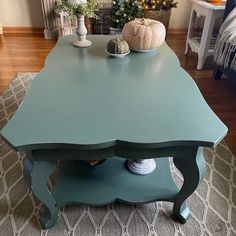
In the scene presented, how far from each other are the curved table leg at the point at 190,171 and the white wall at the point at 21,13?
2.87 m

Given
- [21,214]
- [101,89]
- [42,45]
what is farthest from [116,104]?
[42,45]

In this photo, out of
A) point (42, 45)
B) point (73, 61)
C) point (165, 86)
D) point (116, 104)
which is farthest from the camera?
point (42, 45)

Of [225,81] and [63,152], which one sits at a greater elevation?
[63,152]

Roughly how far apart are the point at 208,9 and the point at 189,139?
173 centimetres

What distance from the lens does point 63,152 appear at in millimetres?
777

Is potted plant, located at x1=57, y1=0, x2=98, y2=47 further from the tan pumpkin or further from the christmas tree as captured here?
the christmas tree

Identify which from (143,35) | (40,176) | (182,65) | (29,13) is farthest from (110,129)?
(29,13)

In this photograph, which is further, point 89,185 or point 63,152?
point 89,185

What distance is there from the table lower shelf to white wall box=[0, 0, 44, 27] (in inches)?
100

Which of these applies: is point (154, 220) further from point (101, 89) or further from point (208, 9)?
point (208, 9)

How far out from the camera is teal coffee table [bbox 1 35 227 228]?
29.8 inches

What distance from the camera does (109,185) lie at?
1055mm

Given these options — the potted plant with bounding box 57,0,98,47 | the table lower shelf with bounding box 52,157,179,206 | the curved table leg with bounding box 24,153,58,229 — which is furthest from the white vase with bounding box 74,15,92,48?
the curved table leg with bounding box 24,153,58,229

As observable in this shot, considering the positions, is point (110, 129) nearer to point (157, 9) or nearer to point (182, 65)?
point (182, 65)
